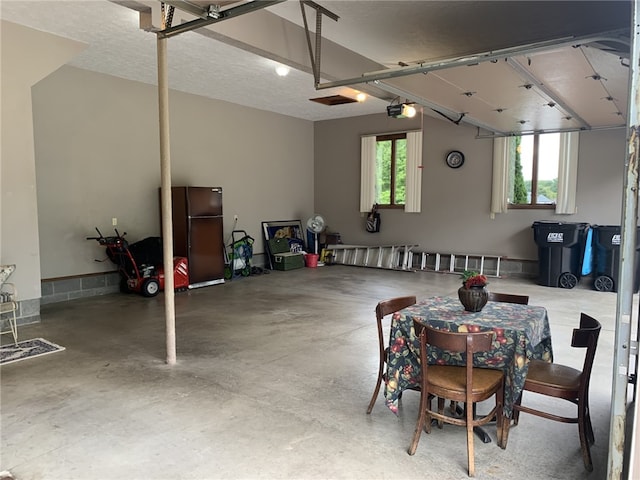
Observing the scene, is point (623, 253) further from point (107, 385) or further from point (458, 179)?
point (458, 179)

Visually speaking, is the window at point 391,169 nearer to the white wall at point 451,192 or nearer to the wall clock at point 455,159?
the white wall at point 451,192

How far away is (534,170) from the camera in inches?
350

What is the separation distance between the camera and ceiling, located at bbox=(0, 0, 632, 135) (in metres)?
4.22

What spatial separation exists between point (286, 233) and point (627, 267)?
9422mm

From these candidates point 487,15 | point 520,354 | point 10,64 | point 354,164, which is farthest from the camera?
point 354,164

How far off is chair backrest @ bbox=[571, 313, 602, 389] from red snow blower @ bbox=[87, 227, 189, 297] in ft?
20.3

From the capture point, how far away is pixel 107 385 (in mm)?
3740

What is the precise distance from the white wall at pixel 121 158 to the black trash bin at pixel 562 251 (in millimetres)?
5841

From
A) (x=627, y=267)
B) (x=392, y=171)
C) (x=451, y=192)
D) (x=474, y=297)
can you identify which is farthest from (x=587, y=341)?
(x=392, y=171)

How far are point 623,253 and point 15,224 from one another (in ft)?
19.6

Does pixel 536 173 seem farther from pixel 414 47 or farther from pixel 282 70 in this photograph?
pixel 282 70

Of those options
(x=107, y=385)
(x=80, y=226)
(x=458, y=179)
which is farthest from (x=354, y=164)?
(x=107, y=385)

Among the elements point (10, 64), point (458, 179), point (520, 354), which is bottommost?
point (520, 354)

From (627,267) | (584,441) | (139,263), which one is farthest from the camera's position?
(139,263)
